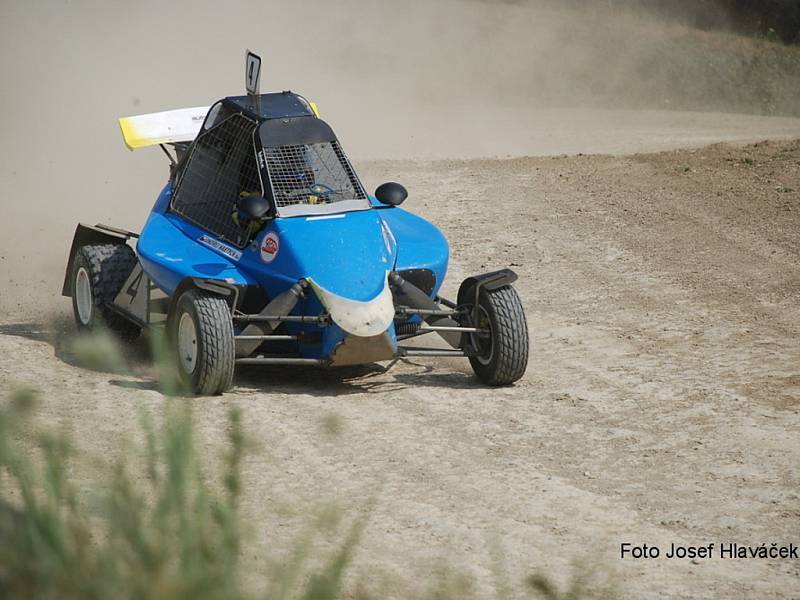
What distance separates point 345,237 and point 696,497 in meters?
3.30

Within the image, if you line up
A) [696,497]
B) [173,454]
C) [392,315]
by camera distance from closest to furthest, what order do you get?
[173,454] → [696,497] → [392,315]

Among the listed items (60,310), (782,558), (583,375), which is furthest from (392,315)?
(60,310)

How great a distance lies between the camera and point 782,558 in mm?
6020

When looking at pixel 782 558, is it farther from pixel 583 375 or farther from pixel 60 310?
pixel 60 310

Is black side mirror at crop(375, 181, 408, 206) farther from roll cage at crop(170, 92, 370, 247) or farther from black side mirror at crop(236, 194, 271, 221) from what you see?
black side mirror at crop(236, 194, 271, 221)

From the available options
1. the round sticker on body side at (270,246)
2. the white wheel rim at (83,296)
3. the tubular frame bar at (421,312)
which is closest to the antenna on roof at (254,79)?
the round sticker on body side at (270,246)

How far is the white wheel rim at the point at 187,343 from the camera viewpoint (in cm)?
840

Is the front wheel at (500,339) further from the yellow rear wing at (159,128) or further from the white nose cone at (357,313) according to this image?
the yellow rear wing at (159,128)

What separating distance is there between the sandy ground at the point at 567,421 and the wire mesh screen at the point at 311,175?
1360 millimetres

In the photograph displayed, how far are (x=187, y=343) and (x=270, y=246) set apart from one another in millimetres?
942

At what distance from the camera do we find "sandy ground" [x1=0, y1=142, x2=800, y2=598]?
242 inches

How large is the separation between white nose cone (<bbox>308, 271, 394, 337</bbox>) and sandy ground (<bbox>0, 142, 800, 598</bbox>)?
0.55 m

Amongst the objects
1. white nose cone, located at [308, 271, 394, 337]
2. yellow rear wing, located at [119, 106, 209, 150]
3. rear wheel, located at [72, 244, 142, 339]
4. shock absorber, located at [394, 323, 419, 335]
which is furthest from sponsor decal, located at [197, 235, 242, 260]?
yellow rear wing, located at [119, 106, 209, 150]

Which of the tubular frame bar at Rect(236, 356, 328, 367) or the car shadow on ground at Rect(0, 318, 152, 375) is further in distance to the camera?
the car shadow on ground at Rect(0, 318, 152, 375)
